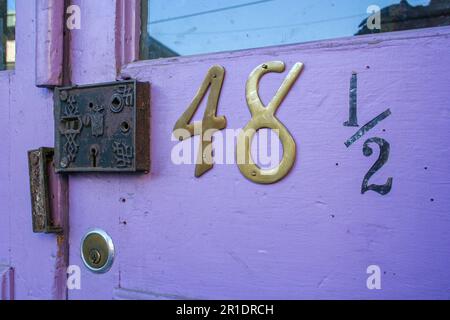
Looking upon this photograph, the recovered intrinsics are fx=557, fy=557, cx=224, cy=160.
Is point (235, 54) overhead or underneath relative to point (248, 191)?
overhead

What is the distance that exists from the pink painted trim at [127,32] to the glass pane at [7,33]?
55 cm

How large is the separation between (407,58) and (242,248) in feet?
2.37

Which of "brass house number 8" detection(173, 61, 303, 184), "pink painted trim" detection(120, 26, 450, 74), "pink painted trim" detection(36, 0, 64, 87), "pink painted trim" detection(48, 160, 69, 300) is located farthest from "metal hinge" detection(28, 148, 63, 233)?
"brass house number 8" detection(173, 61, 303, 184)

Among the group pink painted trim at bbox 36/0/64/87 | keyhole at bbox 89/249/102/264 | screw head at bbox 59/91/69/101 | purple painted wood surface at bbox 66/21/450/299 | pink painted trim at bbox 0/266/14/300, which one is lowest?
pink painted trim at bbox 0/266/14/300

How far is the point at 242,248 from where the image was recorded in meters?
1.69

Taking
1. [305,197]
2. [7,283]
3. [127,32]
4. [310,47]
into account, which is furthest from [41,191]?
[310,47]

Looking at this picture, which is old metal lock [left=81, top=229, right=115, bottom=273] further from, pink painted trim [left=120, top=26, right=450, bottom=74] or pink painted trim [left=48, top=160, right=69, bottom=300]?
pink painted trim [left=120, top=26, right=450, bottom=74]

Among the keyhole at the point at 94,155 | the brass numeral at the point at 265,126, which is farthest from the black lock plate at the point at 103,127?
the brass numeral at the point at 265,126

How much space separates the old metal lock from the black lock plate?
236 mm

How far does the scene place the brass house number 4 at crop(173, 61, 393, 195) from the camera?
1.52m

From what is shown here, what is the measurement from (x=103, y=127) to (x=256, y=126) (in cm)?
53

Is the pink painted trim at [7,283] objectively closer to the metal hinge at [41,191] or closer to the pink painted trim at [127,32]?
the metal hinge at [41,191]
